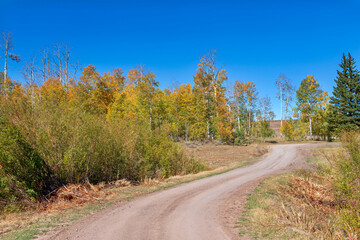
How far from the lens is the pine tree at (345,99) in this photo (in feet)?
120

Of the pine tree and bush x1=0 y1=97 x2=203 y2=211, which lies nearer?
bush x1=0 y1=97 x2=203 y2=211

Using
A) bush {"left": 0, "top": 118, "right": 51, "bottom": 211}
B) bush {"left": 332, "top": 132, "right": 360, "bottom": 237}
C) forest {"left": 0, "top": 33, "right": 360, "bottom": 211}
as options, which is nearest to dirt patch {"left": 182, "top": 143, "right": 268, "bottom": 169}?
forest {"left": 0, "top": 33, "right": 360, "bottom": 211}

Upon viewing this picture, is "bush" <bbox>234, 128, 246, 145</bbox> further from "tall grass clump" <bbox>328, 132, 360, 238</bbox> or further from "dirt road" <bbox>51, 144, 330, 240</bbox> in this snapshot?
"dirt road" <bbox>51, 144, 330, 240</bbox>

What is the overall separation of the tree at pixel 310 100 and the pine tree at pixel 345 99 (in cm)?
296

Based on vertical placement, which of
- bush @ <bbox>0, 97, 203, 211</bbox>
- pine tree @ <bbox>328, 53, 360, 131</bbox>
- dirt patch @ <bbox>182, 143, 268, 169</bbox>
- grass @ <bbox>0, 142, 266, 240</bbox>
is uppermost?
pine tree @ <bbox>328, 53, 360, 131</bbox>

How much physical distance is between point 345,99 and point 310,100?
619 centimetres

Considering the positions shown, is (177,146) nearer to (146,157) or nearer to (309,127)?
(146,157)

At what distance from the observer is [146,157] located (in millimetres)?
14656

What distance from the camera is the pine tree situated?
120ft

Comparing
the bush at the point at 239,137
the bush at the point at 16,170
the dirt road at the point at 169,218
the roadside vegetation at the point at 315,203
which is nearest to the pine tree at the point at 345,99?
the bush at the point at 239,137

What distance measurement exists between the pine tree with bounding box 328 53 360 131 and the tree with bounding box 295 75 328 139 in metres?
2.96

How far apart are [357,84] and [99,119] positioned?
43.6 metres

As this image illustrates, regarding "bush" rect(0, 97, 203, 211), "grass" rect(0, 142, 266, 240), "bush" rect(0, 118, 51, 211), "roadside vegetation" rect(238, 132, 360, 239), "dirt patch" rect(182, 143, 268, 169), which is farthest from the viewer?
"dirt patch" rect(182, 143, 268, 169)

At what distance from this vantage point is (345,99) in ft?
124
